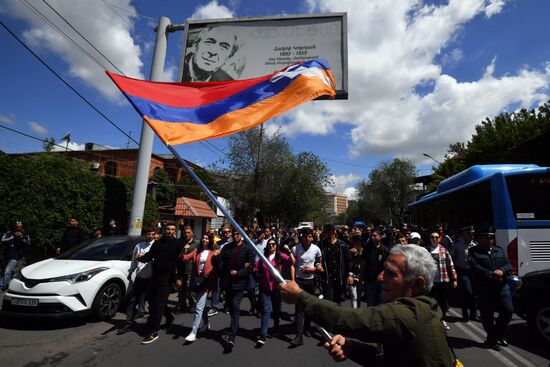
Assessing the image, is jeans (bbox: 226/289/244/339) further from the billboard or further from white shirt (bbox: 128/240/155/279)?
the billboard

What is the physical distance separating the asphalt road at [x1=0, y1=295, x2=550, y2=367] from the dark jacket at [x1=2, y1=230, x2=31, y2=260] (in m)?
3.43

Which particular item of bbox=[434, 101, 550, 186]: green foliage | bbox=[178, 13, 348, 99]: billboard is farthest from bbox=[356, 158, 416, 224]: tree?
bbox=[178, 13, 348, 99]: billboard

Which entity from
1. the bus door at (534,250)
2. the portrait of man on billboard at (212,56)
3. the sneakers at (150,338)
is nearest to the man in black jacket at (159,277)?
the sneakers at (150,338)

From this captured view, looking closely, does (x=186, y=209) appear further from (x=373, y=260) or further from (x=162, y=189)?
(x=373, y=260)

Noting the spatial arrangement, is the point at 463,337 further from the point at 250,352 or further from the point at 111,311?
the point at 111,311

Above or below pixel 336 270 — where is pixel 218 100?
above

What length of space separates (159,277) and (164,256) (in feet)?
1.14

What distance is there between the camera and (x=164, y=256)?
5566mm

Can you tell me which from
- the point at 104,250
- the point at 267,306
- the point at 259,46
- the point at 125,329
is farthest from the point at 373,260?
the point at 259,46

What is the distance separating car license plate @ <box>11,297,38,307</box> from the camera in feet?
18.5

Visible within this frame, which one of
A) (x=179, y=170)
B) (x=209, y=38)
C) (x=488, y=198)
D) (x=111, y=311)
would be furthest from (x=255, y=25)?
(x=179, y=170)

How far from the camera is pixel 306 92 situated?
147 inches

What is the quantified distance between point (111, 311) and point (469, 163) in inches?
1134

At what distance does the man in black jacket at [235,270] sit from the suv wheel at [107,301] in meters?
2.37
